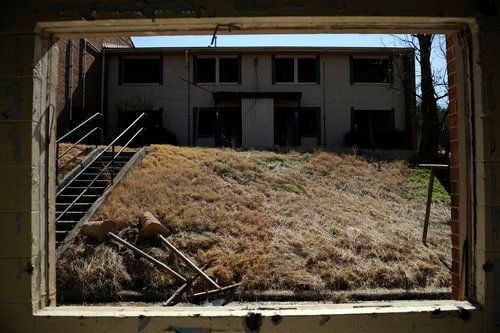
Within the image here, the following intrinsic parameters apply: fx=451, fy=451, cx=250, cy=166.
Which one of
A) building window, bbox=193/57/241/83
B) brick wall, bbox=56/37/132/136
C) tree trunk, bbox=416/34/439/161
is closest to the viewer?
tree trunk, bbox=416/34/439/161

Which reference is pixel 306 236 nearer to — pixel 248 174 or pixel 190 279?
pixel 190 279

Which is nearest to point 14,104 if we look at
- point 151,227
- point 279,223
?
point 151,227

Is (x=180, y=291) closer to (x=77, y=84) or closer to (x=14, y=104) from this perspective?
(x=14, y=104)

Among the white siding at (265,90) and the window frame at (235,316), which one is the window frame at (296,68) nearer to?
the white siding at (265,90)

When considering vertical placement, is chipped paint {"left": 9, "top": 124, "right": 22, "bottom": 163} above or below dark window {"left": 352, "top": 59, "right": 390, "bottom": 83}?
below

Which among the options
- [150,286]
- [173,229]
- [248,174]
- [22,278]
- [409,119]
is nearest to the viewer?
[22,278]

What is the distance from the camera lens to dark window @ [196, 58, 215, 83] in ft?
78.8

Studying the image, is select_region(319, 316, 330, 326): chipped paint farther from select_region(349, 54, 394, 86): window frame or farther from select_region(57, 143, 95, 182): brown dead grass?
select_region(349, 54, 394, 86): window frame

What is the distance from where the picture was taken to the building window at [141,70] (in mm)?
24047

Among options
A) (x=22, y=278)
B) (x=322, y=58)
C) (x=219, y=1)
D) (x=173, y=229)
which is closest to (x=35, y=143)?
(x=22, y=278)

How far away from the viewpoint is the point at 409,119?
77.4 ft

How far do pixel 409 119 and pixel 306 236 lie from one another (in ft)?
55.6

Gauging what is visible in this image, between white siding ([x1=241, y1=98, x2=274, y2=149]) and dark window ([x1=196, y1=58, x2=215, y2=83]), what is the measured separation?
2.64 meters

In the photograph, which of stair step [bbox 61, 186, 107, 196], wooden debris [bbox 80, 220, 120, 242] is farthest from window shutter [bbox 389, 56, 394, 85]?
wooden debris [bbox 80, 220, 120, 242]
